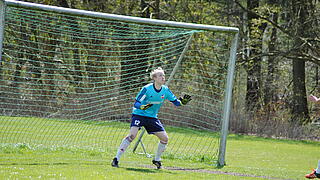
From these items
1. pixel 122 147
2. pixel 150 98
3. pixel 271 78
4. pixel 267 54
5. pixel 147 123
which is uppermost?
pixel 267 54

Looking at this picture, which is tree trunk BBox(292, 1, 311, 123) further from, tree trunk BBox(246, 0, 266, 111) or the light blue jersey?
the light blue jersey

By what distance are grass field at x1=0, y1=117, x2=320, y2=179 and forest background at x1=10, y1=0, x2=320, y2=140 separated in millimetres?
4504

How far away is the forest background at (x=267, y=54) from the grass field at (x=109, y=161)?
450 cm

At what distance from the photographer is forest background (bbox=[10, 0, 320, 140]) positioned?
19.8 metres

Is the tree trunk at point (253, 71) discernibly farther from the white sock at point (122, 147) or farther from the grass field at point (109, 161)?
the white sock at point (122, 147)

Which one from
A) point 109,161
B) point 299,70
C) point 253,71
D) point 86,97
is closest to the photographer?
point 109,161

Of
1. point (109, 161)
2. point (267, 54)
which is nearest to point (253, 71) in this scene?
point (267, 54)

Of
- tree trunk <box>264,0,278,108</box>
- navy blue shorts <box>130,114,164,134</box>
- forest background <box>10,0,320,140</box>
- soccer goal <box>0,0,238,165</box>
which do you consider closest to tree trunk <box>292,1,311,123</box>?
forest background <box>10,0,320,140</box>

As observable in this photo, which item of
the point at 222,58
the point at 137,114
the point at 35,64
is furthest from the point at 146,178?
the point at 222,58

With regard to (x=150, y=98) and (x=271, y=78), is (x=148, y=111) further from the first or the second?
(x=271, y=78)

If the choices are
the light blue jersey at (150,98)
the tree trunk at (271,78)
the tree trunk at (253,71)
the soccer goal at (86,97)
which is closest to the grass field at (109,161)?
the soccer goal at (86,97)

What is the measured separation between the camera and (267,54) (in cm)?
2039

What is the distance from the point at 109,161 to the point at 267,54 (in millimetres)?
12650

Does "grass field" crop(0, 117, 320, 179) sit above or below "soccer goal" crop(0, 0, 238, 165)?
below
